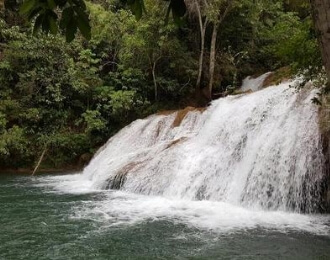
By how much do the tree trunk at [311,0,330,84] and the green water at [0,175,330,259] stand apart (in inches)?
205

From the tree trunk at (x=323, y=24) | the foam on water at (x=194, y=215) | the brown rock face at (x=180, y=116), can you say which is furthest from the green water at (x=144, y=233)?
the tree trunk at (x=323, y=24)

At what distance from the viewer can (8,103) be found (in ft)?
56.2

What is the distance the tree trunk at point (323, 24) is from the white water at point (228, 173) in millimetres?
6385

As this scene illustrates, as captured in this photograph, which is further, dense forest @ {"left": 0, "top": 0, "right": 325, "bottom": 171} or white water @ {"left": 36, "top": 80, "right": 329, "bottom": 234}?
dense forest @ {"left": 0, "top": 0, "right": 325, "bottom": 171}

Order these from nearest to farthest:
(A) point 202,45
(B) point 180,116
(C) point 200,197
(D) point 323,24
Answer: (D) point 323,24
(C) point 200,197
(B) point 180,116
(A) point 202,45

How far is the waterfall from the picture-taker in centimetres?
870

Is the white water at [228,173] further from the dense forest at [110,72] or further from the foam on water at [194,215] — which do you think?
the dense forest at [110,72]

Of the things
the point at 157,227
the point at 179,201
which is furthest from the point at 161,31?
the point at 157,227

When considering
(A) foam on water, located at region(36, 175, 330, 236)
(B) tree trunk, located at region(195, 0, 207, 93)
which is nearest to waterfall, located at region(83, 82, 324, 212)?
(A) foam on water, located at region(36, 175, 330, 236)

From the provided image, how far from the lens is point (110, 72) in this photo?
1925 centimetres

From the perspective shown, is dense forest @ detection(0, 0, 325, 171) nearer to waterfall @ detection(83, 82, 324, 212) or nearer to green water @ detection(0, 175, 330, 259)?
waterfall @ detection(83, 82, 324, 212)

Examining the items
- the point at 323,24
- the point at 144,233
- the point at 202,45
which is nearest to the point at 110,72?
the point at 202,45

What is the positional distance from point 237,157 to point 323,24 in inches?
369

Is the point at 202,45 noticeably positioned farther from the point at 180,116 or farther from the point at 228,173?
the point at 228,173
